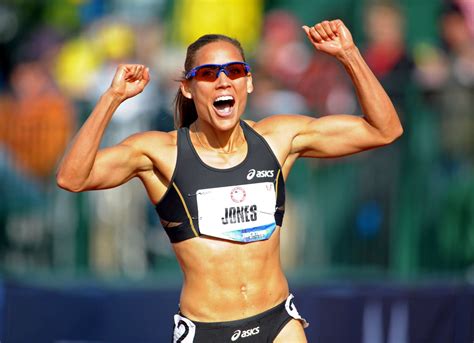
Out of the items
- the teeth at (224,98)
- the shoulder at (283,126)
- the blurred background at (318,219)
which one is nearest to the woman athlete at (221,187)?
the teeth at (224,98)

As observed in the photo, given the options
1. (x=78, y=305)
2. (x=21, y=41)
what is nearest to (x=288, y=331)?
(x=78, y=305)

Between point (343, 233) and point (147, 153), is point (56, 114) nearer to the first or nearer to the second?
point (343, 233)

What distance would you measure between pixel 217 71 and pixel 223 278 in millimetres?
1117

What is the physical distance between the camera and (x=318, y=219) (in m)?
9.55

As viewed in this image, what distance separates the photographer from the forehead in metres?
5.52

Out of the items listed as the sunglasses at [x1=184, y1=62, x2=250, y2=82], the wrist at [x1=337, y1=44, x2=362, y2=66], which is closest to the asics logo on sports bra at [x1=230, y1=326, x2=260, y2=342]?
the sunglasses at [x1=184, y1=62, x2=250, y2=82]

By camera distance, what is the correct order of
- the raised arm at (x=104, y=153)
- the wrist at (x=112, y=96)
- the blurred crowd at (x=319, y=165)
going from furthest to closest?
1. the blurred crowd at (x=319, y=165)
2. the wrist at (x=112, y=96)
3. the raised arm at (x=104, y=153)

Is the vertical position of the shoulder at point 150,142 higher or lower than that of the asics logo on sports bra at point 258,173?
higher

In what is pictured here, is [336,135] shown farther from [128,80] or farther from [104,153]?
[104,153]

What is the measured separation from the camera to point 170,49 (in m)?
11.9

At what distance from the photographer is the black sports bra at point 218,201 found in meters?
5.51

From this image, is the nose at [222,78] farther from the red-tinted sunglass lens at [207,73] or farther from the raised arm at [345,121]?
the raised arm at [345,121]

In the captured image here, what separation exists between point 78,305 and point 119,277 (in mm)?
800

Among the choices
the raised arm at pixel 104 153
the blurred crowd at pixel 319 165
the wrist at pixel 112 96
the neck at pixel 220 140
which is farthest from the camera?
the blurred crowd at pixel 319 165
